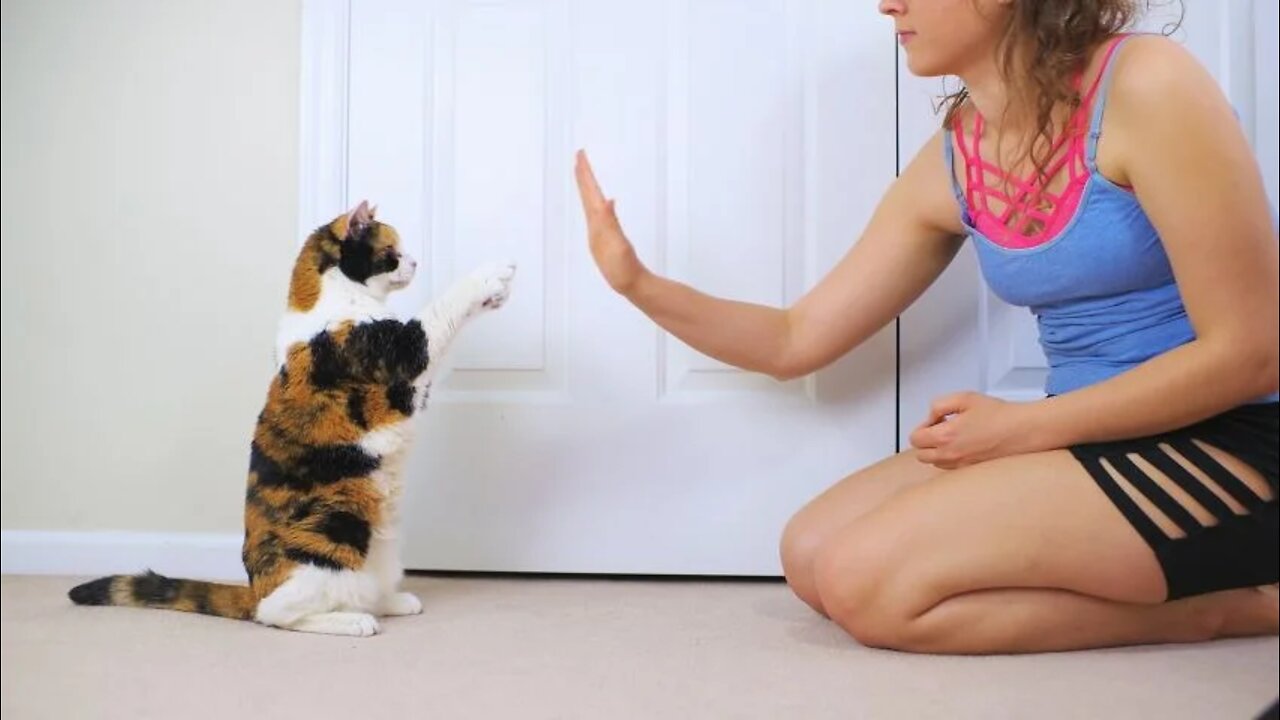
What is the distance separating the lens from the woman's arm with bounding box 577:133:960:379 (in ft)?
3.82

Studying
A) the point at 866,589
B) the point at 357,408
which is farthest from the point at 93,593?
the point at 866,589

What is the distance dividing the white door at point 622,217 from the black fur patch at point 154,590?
33 cm

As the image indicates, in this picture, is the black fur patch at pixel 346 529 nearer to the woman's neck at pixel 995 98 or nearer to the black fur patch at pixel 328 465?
the black fur patch at pixel 328 465

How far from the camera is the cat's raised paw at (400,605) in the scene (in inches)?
46.3

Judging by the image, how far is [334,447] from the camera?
1.11 meters

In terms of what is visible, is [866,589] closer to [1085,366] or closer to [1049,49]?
[1085,366]

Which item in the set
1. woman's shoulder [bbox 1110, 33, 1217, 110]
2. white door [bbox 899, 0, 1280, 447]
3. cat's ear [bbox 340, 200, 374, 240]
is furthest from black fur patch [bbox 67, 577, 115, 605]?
Result: woman's shoulder [bbox 1110, 33, 1217, 110]

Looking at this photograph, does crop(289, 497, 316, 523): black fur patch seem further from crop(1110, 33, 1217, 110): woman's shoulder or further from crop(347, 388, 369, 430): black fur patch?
crop(1110, 33, 1217, 110): woman's shoulder

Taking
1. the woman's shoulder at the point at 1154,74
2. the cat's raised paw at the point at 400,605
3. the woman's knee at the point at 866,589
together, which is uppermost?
the woman's shoulder at the point at 1154,74

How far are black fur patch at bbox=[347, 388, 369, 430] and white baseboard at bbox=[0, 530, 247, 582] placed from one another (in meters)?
0.39

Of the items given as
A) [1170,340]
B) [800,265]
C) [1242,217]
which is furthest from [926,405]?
[1242,217]

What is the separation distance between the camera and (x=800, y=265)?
138 cm

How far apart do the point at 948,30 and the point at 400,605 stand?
0.77 metres

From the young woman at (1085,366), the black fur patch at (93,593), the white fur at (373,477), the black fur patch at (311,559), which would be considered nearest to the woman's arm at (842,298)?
the young woman at (1085,366)
